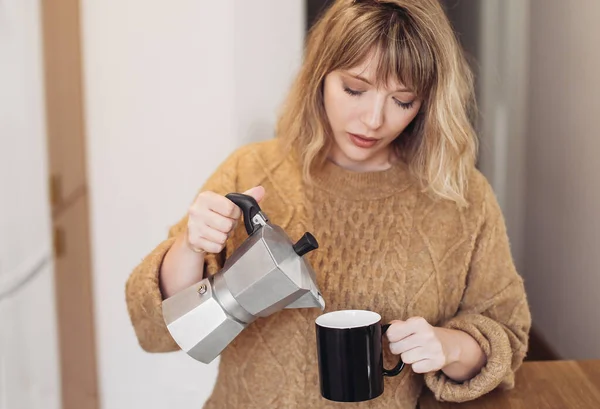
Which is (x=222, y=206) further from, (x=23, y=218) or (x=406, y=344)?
(x=23, y=218)

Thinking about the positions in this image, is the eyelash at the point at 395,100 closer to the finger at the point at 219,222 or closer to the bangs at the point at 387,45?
the bangs at the point at 387,45

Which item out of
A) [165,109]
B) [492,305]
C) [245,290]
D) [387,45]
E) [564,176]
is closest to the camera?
[245,290]

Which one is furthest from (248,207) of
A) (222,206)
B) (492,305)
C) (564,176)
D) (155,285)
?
(564,176)

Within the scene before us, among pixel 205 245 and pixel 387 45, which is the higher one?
pixel 387 45

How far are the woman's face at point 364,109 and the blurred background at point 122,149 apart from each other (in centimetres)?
23

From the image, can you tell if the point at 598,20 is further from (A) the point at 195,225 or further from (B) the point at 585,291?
(A) the point at 195,225

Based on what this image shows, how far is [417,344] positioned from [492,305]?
0.18 m

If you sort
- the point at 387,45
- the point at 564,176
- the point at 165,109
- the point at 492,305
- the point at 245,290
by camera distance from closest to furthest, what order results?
1. the point at 245,290
2. the point at 387,45
3. the point at 492,305
4. the point at 165,109
5. the point at 564,176

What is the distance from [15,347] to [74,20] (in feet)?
1.82

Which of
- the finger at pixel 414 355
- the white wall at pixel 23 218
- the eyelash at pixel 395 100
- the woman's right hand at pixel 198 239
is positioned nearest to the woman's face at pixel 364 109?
the eyelash at pixel 395 100

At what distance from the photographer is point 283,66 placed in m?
1.16

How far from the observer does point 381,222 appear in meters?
1.01

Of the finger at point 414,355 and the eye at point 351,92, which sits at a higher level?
the eye at point 351,92

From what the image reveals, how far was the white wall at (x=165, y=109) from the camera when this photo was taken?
1.13 meters
